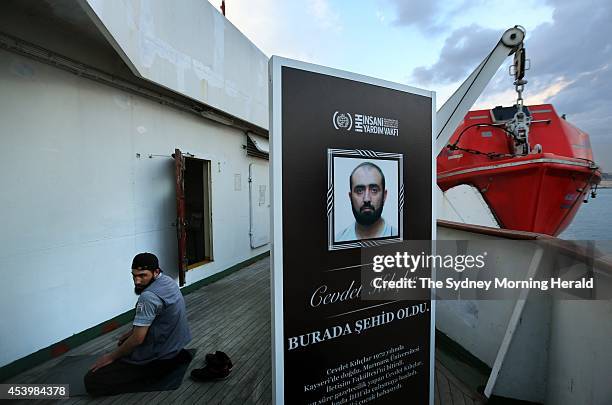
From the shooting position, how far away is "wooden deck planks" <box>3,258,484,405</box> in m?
2.32

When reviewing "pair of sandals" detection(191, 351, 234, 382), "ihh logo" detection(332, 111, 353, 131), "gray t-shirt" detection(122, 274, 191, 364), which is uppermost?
"ihh logo" detection(332, 111, 353, 131)

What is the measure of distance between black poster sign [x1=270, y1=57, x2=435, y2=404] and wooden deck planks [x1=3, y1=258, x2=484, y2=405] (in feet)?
3.23

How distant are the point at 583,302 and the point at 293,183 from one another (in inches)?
79.4

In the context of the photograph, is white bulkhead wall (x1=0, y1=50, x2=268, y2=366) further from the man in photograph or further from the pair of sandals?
the man in photograph

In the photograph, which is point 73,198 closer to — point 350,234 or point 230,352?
point 230,352

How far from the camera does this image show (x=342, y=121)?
156 centimetres

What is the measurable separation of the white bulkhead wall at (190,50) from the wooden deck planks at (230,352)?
309cm

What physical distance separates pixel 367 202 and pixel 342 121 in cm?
46

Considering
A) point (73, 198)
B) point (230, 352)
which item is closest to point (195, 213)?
point (73, 198)

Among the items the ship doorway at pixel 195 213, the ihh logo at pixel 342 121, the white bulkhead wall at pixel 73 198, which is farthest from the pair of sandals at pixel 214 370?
the ship doorway at pixel 195 213

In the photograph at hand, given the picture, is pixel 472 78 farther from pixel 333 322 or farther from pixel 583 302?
pixel 333 322

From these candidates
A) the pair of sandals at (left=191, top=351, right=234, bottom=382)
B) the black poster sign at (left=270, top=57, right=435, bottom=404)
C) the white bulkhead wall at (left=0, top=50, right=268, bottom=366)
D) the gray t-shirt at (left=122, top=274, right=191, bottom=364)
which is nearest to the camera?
the black poster sign at (left=270, top=57, right=435, bottom=404)

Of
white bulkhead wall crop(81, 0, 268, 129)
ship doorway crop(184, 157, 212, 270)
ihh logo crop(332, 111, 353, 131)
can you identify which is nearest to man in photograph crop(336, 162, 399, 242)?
ihh logo crop(332, 111, 353, 131)

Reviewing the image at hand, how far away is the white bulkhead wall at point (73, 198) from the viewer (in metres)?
2.69
